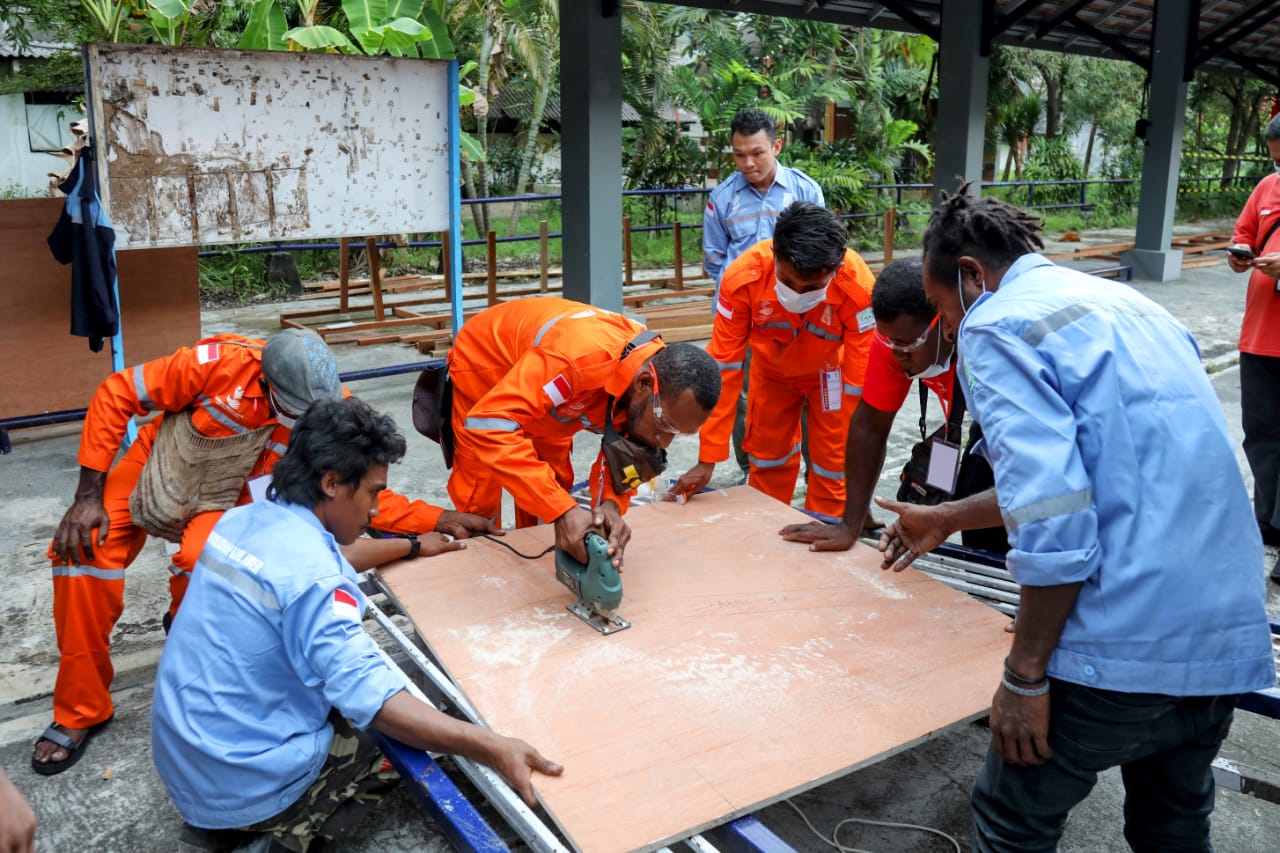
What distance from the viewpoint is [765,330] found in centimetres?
398

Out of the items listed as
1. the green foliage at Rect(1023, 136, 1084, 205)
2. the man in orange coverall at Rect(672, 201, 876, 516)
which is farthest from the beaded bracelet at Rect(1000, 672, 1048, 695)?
the green foliage at Rect(1023, 136, 1084, 205)

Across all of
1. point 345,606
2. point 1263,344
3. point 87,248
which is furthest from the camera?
point 87,248

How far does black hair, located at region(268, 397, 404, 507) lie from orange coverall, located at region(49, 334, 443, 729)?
81cm

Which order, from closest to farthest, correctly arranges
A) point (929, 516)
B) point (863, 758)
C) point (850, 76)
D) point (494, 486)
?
point (863, 758), point (929, 516), point (494, 486), point (850, 76)

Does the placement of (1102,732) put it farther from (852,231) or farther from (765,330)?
(852,231)

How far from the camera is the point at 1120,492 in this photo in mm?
1680

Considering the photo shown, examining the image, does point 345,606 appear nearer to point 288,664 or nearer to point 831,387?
point 288,664

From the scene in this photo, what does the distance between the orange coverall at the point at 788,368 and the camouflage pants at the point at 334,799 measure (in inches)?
71.7

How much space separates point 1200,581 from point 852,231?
15443 millimetres

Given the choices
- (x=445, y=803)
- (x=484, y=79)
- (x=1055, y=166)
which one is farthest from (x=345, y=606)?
(x=1055, y=166)

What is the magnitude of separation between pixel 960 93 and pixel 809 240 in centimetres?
719

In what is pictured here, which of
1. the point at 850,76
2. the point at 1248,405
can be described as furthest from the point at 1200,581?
the point at 850,76

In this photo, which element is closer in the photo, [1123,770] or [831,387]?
[1123,770]

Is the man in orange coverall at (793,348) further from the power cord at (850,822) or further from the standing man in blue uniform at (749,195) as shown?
the power cord at (850,822)
